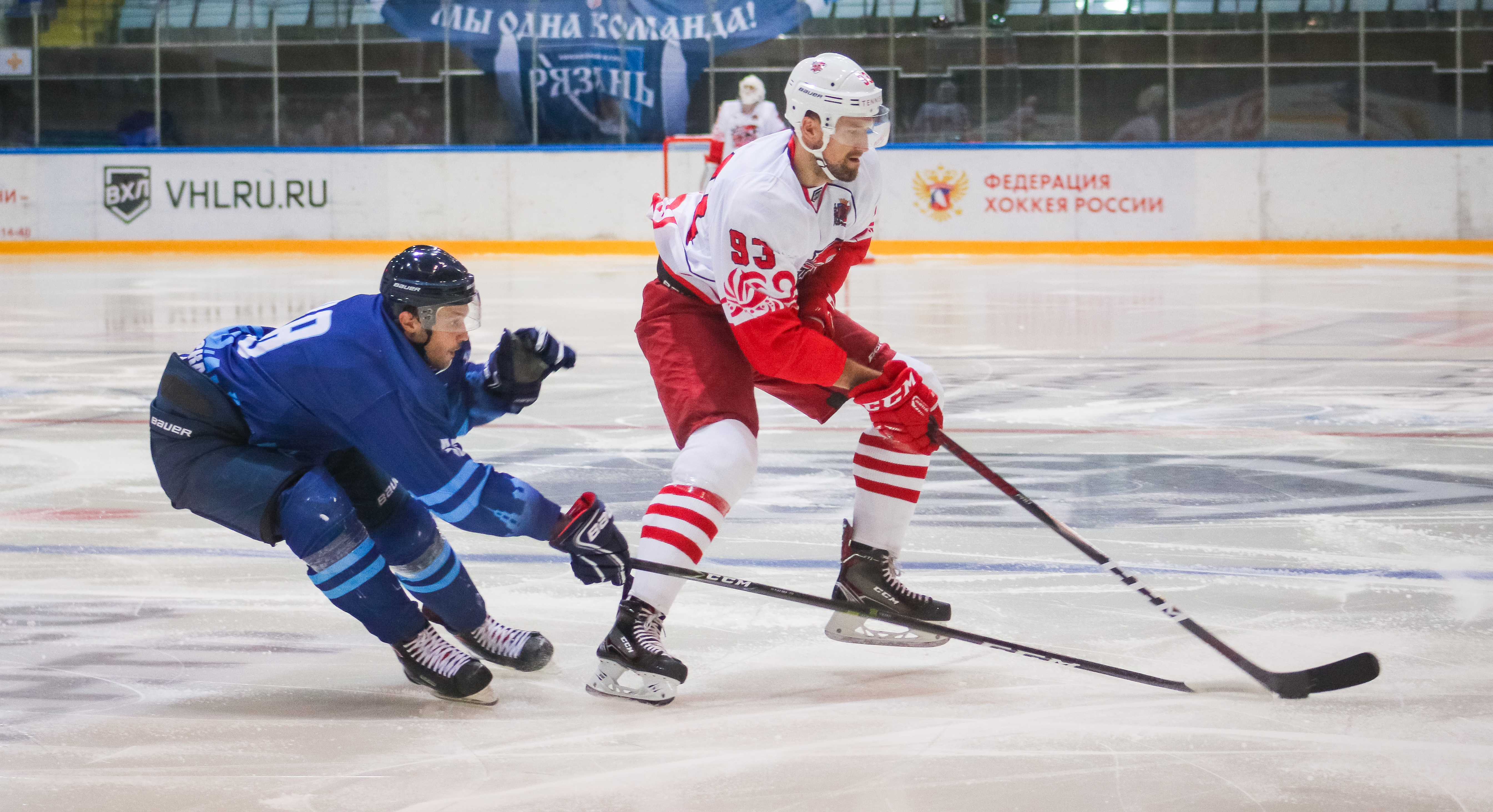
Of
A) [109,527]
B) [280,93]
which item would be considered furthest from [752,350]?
[280,93]

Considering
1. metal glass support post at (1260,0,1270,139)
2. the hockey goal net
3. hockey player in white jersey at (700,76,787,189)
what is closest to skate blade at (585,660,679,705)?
hockey player in white jersey at (700,76,787,189)

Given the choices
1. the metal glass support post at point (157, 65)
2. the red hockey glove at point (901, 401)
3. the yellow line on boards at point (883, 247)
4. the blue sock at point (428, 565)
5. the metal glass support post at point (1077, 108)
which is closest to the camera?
the blue sock at point (428, 565)

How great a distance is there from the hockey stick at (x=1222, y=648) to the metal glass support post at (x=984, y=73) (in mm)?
11513

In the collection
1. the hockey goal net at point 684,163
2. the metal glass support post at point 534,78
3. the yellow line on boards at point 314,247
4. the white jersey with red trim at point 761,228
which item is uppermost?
the metal glass support post at point 534,78

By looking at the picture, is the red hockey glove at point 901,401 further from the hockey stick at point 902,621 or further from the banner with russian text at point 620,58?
the banner with russian text at point 620,58

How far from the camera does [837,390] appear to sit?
8.43 ft

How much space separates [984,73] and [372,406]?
1239 centimetres

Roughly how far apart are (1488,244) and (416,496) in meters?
12.4

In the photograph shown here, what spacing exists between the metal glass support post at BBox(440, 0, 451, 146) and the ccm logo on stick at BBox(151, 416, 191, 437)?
41.3 ft

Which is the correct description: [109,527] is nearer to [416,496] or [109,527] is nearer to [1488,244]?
[416,496]

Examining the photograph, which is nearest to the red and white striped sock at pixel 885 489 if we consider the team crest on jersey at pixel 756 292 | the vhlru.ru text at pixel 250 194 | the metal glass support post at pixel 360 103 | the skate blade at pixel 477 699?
the team crest on jersey at pixel 756 292

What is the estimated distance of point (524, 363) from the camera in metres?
2.33

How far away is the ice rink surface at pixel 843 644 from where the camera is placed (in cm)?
197

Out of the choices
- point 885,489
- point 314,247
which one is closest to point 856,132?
point 885,489
